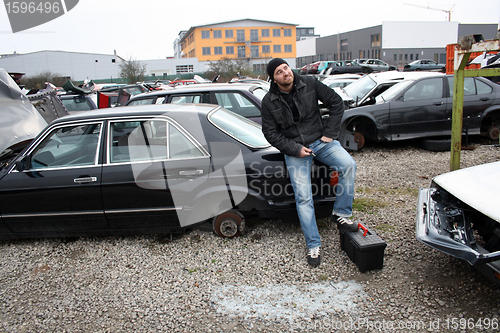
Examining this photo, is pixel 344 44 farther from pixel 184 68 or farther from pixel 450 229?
pixel 450 229

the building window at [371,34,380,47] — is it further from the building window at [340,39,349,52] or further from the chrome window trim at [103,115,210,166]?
the chrome window trim at [103,115,210,166]

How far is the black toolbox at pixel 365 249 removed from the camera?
2.94 meters

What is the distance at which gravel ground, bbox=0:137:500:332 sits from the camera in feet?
8.22

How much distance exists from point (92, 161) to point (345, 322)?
2.79 meters

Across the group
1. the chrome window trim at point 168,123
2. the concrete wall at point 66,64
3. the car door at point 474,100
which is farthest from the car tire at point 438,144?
the concrete wall at point 66,64

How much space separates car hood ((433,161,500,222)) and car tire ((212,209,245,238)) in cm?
192

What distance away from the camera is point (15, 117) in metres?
5.00

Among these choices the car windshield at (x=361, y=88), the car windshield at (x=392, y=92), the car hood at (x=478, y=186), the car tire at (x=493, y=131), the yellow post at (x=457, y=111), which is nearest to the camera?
the car hood at (x=478, y=186)

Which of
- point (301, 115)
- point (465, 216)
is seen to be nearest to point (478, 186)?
point (465, 216)

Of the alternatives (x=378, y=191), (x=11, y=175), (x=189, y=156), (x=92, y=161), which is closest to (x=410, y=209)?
(x=378, y=191)

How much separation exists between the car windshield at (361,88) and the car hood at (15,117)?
6443 millimetres

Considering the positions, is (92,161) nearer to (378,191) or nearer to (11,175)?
(11,175)

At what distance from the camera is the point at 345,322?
8.07 feet

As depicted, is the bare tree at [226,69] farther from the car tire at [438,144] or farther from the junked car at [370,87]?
the car tire at [438,144]
